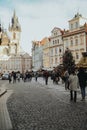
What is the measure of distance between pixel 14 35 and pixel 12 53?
9903 mm

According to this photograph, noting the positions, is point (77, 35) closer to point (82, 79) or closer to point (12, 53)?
point (82, 79)

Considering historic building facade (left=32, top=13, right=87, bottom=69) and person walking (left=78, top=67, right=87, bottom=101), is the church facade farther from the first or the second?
person walking (left=78, top=67, right=87, bottom=101)

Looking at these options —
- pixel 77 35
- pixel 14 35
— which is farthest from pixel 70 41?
pixel 14 35

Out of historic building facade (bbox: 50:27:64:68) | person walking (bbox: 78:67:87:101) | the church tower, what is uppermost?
the church tower

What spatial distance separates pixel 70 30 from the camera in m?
74.6

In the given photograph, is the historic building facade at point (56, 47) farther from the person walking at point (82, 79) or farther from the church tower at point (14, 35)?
the church tower at point (14, 35)

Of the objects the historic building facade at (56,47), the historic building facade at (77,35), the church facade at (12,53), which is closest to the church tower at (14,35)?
the church facade at (12,53)

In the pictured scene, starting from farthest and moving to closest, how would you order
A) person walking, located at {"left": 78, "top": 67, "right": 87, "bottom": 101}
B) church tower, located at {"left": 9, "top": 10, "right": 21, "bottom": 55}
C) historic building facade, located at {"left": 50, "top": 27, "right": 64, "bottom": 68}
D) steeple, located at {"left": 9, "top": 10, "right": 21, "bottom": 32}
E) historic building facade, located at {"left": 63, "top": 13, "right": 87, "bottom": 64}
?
steeple, located at {"left": 9, "top": 10, "right": 21, "bottom": 32}, church tower, located at {"left": 9, "top": 10, "right": 21, "bottom": 55}, historic building facade, located at {"left": 50, "top": 27, "right": 64, "bottom": 68}, historic building facade, located at {"left": 63, "top": 13, "right": 87, "bottom": 64}, person walking, located at {"left": 78, "top": 67, "right": 87, "bottom": 101}

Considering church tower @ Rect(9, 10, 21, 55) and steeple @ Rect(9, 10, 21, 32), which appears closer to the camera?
church tower @ Rect(9, 10, 21, 55)

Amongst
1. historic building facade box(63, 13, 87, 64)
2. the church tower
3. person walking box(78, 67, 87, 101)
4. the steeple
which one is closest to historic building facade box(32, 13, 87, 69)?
historic building facade box(63, 13, 87, 64)

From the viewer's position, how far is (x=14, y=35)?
160 m

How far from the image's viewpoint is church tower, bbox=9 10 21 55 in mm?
155375

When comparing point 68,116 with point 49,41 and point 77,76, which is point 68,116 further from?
point 49,41

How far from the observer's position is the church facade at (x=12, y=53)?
156000mm
